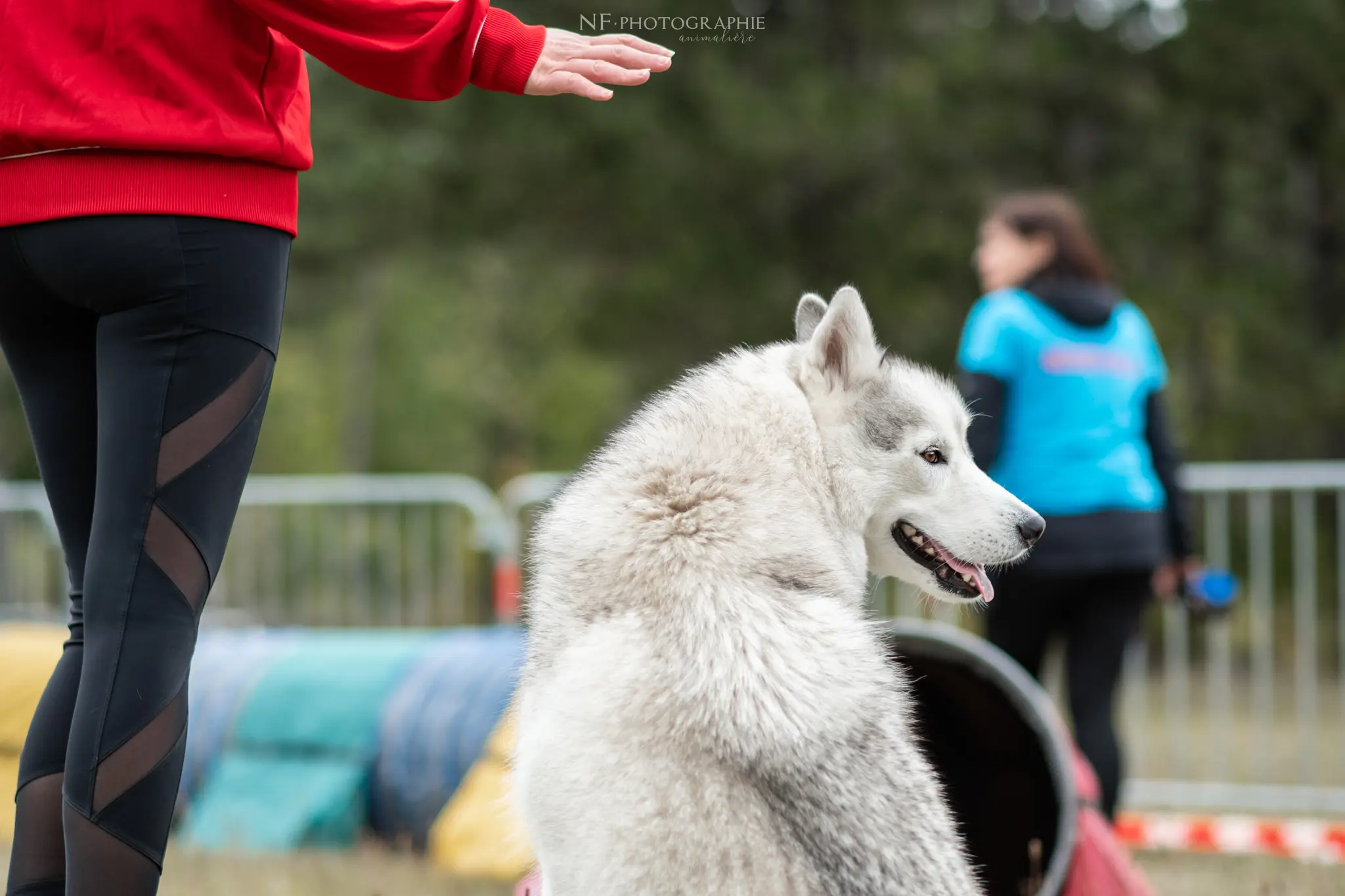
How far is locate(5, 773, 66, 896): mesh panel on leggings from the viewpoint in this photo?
2152 mm

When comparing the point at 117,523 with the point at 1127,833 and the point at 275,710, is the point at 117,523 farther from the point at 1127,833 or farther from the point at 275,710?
the point at 1127,833

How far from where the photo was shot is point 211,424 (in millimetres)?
2100

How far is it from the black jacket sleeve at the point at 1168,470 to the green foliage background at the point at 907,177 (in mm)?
6985

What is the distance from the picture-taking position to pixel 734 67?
537 inches

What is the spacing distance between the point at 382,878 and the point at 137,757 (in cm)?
297

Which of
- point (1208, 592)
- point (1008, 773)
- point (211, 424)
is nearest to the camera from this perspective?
point (211, 424)

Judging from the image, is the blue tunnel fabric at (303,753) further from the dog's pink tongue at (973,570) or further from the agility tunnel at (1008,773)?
the dog's pink tongue at (973,570)

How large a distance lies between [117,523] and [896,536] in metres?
1.42

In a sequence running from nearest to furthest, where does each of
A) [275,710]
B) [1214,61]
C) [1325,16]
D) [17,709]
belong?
[17,709] < [275,710] < [1325,16] < [1214,61]

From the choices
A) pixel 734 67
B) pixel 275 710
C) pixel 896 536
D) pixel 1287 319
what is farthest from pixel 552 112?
pixel 896 536

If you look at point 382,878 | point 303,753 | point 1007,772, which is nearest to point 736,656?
point 1007,772

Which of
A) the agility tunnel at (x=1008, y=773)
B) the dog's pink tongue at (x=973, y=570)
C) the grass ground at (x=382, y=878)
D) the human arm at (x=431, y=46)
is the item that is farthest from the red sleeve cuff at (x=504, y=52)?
the grass ground at (x=382, y=878)

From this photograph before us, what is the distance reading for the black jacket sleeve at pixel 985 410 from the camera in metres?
4.64

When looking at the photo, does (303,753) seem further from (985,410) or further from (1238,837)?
(1238,837)
